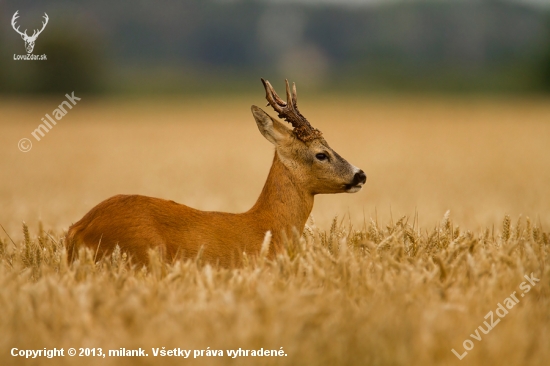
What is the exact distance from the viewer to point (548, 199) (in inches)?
519

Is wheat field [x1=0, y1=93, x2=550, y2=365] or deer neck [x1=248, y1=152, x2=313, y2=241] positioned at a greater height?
deer neck [x1=248, y1=152, x2=313, y2=241]

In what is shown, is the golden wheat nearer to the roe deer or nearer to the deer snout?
the roe deer

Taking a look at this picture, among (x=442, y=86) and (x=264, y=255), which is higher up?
(x=442, y=86)

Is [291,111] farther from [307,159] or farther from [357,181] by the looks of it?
[357,181]

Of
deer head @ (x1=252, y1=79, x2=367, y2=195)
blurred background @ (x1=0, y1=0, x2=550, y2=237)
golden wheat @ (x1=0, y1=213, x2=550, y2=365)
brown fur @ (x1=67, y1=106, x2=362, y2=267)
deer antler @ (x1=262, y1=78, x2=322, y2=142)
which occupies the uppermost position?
blurred background @ (x1=0, y1=0, x2=550, y2=237)

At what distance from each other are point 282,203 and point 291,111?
0.93 metres

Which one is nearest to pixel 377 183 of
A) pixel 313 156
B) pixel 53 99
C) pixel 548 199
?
pixel 548 199

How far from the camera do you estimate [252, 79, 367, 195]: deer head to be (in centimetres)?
676

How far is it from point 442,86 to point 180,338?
62.0 metres

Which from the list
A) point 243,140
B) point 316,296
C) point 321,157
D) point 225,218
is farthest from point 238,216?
point 243,140

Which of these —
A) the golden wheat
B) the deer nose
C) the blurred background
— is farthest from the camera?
the blurred background

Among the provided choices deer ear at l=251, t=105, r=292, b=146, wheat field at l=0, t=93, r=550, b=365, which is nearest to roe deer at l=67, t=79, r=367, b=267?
deer ear at l=251, t=105, r=292, b=146

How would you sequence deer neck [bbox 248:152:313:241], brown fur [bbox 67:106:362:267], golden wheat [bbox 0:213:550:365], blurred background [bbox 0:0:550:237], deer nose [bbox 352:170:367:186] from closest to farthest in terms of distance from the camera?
golden wheat [bbox 0:213:550:365] → brown fur [bbox 67:106:362:267] → deer neck [bbox 248:152:313:241] → deer nose [bbox 352:170:367:186] → blurred background [bbox 0:0:550:237]

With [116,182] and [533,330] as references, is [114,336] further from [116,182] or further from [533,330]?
[116,182]
